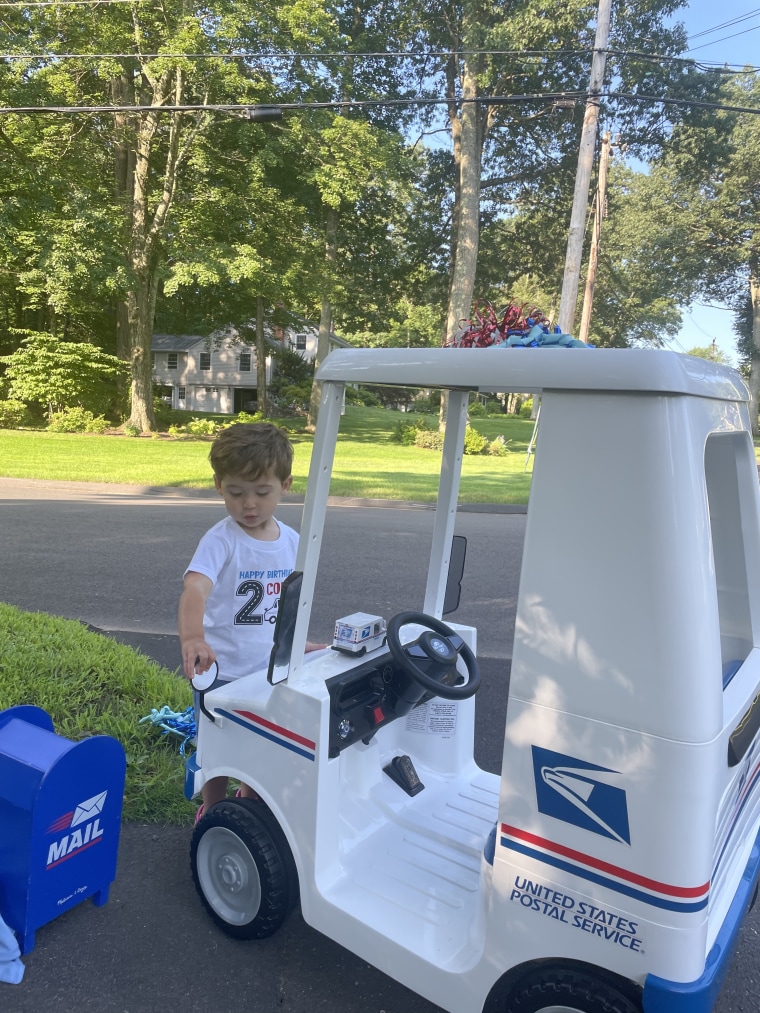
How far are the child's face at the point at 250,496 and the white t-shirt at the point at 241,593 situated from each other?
0.19 ft

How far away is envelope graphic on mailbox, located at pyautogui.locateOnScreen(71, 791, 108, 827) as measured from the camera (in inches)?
92.4

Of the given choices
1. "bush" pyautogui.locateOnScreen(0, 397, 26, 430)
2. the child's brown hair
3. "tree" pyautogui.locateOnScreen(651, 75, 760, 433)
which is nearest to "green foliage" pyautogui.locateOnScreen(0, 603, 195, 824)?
the child's brown hair

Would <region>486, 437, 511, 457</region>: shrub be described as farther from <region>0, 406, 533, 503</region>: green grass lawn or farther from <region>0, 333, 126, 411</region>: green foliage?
<region>0, 333, 126, 411</region>: green foliage

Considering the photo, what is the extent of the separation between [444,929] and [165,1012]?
2.83ft

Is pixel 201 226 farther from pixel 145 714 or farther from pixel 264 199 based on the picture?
pixel 145 714

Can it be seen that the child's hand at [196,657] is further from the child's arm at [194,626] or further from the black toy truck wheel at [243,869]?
the black toy truck wheel at [243,869]

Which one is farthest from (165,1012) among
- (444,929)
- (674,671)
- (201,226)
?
(201,226)

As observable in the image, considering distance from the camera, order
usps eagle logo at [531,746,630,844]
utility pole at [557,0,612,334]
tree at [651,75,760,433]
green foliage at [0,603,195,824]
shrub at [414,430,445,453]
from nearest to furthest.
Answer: usps eagle logo at [531,746,630,844], green foliage at [0,603,195,824], utility pole at [557,0,612,334], shrub at [414,430,445,453], tree at [651,75,760,433]

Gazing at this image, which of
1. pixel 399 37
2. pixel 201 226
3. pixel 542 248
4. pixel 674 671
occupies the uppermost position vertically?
pixel 399 37

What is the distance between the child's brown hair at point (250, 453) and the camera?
8.25 ft

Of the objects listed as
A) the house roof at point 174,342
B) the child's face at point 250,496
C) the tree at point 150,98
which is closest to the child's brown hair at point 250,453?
the child's face at point 250,496

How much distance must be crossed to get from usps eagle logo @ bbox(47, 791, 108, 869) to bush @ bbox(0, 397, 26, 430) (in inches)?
975

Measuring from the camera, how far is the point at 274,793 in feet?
7.47

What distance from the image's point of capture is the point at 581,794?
1.65m
